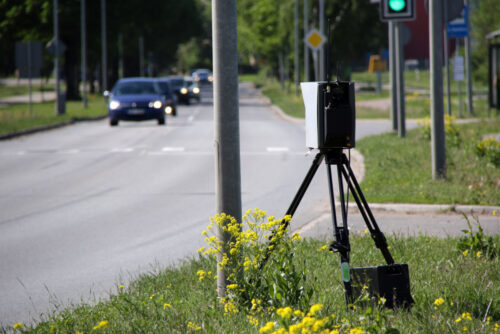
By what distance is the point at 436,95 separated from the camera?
11.9 m

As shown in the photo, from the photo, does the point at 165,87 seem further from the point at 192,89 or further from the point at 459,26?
the point at 459,26

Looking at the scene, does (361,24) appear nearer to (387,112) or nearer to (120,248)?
(387,112)

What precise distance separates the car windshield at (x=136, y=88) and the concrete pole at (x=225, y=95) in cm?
2579

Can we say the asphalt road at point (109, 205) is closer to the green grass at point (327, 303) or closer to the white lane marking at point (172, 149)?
the white lane marking at point (172, 149)

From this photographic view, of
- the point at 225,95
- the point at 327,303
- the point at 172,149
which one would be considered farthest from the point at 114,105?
the point at 327,303

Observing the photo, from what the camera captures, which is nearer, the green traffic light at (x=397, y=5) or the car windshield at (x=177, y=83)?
the green traffic light at (x=397, y=5)

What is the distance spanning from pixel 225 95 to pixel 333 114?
797 mm

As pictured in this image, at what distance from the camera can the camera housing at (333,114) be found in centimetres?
504

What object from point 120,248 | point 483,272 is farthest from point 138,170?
point 483,272

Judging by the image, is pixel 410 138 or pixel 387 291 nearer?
pixel 387 291

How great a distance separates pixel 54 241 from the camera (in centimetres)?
926

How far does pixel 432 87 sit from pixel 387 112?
2305cm

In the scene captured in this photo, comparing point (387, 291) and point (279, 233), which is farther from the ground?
point (279, 233)

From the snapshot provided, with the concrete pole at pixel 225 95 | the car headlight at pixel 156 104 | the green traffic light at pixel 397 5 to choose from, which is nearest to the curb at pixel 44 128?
the car headlight at pixel 156 104
